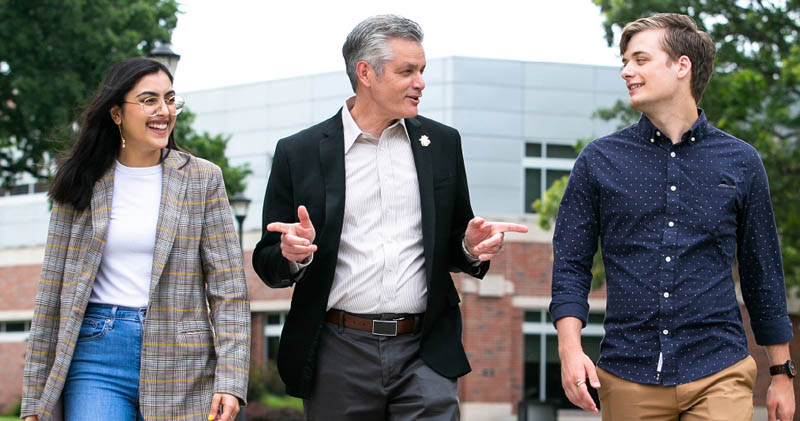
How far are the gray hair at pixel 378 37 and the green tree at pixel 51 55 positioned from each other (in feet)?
49.6

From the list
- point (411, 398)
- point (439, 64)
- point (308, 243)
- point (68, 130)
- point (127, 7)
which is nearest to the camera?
point (308, 243)

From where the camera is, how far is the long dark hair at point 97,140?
4.84 m

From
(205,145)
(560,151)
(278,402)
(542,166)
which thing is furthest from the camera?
(560,151)

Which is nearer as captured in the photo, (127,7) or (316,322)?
(316,322)

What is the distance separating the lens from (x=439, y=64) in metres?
32.8

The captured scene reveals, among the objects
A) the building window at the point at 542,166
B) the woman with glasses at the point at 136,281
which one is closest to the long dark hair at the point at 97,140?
the woman with glasses at the point at 136,281

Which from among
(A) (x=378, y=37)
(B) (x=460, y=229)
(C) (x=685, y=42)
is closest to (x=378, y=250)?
(B) (x=460, y=229)

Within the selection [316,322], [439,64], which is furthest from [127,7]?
[316,322]

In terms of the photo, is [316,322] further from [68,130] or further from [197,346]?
[68,130]

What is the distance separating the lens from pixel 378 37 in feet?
16.2

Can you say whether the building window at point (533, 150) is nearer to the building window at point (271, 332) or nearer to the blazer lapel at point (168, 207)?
the building window at point (271, 332)

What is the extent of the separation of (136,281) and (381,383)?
3.55ft

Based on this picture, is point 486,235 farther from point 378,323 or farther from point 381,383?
point 381,383

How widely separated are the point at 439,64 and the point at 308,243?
28.8m
